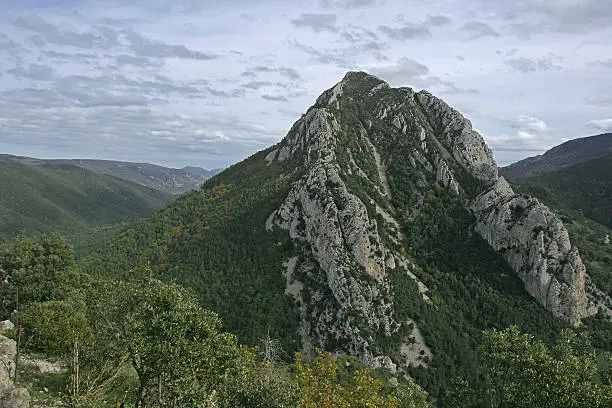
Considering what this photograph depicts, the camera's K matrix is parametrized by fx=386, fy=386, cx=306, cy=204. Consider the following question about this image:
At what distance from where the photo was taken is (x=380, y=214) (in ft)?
381

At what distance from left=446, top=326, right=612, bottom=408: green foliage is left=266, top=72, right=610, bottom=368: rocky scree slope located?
55.5m

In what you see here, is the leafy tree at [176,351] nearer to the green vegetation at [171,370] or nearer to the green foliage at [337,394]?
the green vegetation at [171,370]

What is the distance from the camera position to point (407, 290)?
322 feet

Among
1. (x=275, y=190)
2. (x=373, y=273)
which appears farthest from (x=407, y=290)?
(x=275, y=190)

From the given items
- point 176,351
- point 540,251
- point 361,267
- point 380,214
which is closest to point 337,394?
point 176,351

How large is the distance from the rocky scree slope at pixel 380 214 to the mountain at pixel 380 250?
39 cm

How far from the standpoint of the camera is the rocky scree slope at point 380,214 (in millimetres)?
92438

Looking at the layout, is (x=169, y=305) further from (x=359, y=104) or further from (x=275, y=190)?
(x=359, y=104)

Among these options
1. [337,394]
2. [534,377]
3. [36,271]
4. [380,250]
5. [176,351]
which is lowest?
[337,394]

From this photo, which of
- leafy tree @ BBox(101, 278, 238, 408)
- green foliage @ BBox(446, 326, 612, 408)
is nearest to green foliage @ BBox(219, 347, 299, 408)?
leafy tree @ BBox(101, 278, 238, 408)

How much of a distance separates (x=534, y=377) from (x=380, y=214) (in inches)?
3579

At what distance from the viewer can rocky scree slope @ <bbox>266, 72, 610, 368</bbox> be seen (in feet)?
303

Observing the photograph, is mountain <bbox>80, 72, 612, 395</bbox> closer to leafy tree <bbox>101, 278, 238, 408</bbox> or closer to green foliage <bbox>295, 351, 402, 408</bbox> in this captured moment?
green foliage <bbox>295, 351, 402, 408</bbox>

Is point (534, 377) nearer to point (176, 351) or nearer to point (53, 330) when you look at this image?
point (176, 351)
